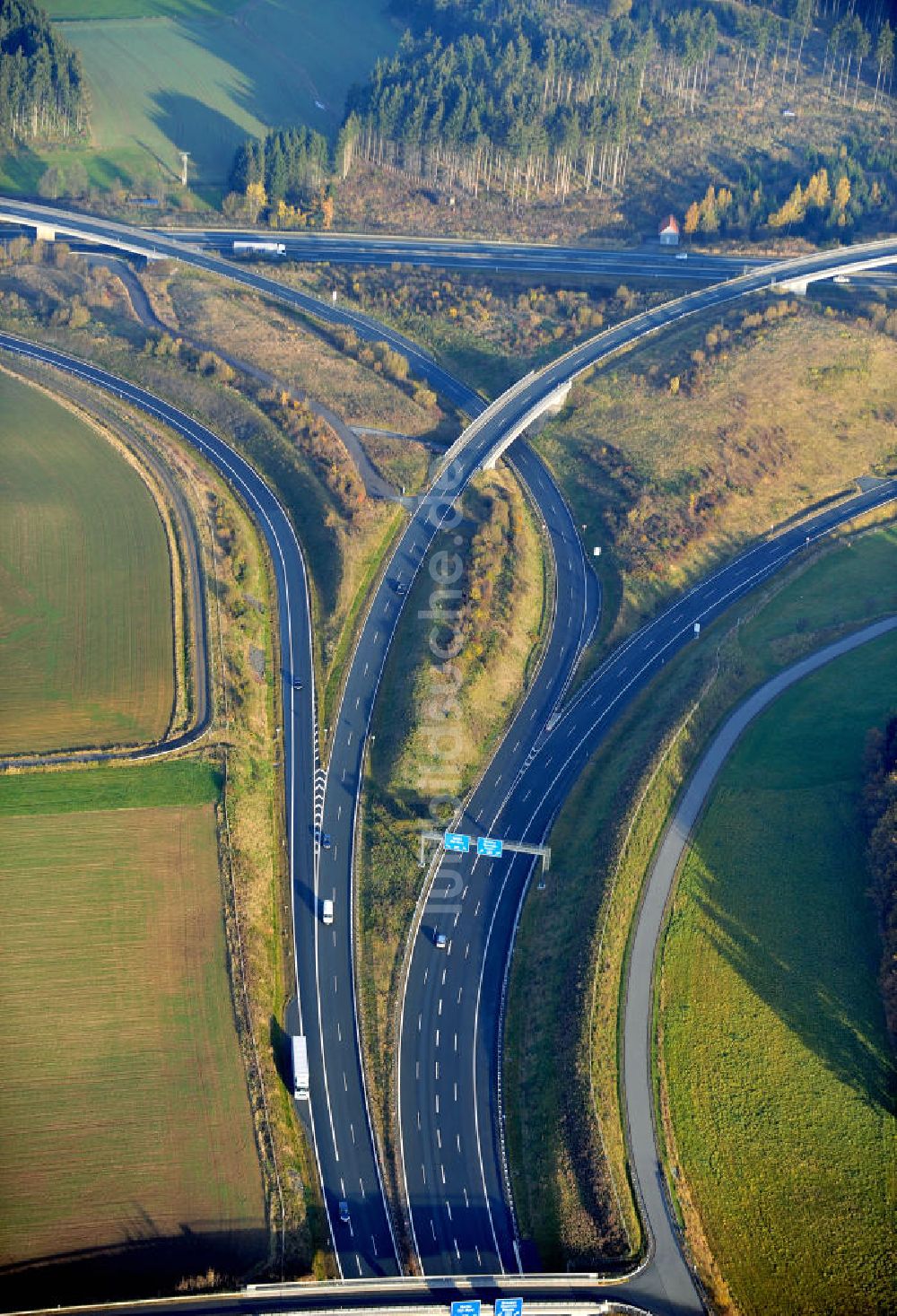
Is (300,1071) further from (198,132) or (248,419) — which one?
(198,132)

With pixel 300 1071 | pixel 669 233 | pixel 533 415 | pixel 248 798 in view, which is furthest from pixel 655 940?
pixel 669 233

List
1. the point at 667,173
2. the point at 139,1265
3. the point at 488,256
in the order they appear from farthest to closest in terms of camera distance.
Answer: the point at 667,173, the point at 488,256, the point at 139,1265

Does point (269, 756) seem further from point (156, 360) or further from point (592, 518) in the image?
point (156, 360)

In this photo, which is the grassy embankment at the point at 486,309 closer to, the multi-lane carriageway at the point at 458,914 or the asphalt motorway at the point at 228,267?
the asphalt motorway at the point at 228,267

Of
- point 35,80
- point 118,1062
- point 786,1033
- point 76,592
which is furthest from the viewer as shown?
point 35,80

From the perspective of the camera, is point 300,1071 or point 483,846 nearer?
point 300,1071

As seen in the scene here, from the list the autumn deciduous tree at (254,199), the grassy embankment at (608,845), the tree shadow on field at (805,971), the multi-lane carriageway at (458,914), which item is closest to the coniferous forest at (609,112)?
the autumn deciduous tree at (254,199)

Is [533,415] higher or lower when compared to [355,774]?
higher
